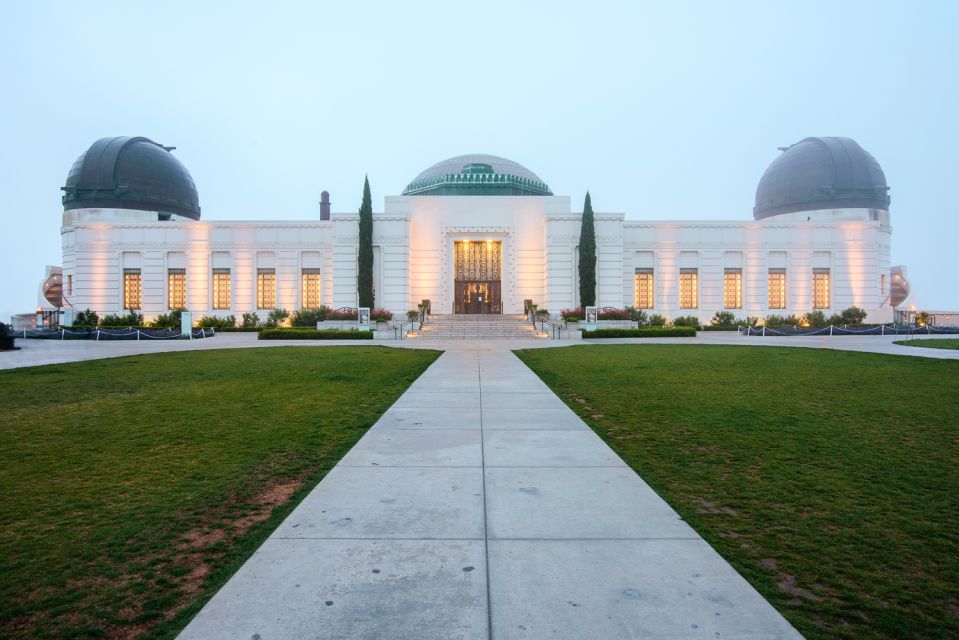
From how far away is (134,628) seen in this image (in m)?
2.64

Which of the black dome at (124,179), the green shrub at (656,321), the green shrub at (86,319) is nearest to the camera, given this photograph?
the green shrub at (86,319)

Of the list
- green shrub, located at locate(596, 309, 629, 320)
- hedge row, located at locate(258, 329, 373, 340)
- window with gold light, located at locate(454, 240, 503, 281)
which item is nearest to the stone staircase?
hedge row, located at locate(258, 329, 373, 340)

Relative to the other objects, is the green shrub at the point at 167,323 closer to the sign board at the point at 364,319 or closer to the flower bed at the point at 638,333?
the sign board at the point at 364,319

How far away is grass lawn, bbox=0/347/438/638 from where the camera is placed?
9.52 feet

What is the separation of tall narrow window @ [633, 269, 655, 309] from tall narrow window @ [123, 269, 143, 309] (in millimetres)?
36579

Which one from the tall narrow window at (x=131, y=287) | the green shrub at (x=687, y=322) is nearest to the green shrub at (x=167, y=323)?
the tall narrow window at (x=131, y=287)

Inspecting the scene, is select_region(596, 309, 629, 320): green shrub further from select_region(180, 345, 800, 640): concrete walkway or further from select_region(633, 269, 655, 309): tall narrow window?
select_region(180, 345, 800, 640): concrete walkway

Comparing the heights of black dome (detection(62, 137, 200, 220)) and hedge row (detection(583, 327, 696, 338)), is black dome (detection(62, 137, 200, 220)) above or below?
above

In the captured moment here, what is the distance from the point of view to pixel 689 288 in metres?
39.2

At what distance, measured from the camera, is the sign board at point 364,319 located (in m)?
30.9

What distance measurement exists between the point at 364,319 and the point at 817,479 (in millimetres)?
28642

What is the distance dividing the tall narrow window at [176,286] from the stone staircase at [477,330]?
19.4 meters

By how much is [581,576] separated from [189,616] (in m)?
2.11

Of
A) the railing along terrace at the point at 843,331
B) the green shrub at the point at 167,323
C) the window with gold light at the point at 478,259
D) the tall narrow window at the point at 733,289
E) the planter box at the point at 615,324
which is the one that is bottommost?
the railing along terrace at the point at 843,331
